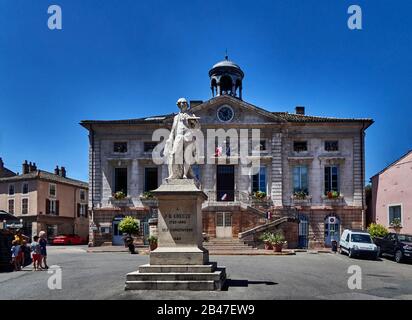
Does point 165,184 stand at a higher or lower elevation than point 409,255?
higher

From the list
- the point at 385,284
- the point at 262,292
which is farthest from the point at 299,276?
the point at 262,292

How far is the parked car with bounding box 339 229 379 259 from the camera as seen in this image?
25828 millimetres

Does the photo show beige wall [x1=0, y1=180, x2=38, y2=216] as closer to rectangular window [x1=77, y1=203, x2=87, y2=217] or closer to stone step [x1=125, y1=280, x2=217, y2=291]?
rectangular window [x1=77, y1=203, x2=87, y2=217]

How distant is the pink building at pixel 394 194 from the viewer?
32.1m

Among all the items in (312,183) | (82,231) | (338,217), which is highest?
(312,183)

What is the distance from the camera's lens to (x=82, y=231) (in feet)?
192

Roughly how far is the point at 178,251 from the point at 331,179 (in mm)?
25749

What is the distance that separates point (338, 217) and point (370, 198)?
6.01 meters

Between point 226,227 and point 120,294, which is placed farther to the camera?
point 226,227

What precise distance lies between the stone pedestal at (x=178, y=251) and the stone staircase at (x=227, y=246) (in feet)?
50.4

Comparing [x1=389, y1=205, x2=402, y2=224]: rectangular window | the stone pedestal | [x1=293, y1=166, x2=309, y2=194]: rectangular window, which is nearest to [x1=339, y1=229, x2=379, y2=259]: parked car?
[x1=389, y1=205, x2=402, y2=224]: rectangular window

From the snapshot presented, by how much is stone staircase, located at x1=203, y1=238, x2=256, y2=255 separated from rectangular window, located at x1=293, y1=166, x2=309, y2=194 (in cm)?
685

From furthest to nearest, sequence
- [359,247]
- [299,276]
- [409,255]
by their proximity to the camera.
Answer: [359,247] → [409,255] → [299,276]

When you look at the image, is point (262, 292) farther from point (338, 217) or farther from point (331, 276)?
point (338, 217)
